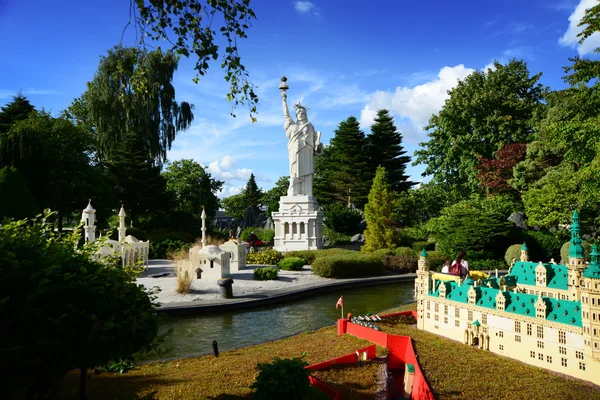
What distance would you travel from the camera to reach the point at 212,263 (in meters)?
20.3

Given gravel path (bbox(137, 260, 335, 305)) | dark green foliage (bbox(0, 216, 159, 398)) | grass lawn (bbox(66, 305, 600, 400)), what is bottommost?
grass lawn (bbox(66, 305, 600, 400))

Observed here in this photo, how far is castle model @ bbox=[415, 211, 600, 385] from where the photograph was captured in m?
7.08

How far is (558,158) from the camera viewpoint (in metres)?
27.9

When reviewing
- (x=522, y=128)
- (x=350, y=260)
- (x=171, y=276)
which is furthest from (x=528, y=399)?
(x=522, y=128)

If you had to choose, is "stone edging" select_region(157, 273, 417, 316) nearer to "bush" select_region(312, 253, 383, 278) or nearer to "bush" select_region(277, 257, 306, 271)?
"bush" select_region(312, 253, 383, 278)

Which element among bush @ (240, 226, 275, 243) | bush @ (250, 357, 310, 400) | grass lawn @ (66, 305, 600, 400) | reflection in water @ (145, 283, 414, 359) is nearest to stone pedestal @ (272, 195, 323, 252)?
bush @ (240, 226, 275, 243)

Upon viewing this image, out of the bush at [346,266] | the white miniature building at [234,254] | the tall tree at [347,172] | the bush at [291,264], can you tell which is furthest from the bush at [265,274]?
the tall tree at [347,172]

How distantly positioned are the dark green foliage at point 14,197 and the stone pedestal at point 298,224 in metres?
16.0

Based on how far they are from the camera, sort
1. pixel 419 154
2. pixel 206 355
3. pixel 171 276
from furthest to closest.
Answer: pixel 419 154, pixel 171 276, pixel 206 355

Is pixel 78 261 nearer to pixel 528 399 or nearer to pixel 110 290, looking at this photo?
pixel 110 290

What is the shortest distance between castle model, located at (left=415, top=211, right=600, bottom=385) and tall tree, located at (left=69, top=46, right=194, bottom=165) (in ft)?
96.1

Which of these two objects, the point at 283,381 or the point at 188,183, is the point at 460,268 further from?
the point at 188,183

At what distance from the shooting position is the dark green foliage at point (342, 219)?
126 ft

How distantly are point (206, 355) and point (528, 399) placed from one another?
6367 millimetres
